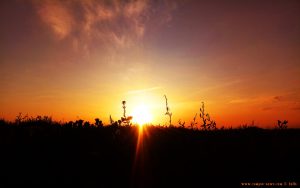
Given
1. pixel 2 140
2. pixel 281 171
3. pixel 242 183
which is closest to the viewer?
pixel 242 183

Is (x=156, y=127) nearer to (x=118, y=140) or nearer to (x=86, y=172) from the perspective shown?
(x=118, y=140)

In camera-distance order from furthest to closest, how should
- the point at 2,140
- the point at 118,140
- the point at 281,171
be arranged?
the point at 118,140
the point at 281,171
the point at 2,140

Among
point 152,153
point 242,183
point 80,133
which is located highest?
point 80,133

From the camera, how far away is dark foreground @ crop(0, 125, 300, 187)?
1012 centimetres

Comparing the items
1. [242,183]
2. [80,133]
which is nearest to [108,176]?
[80,133]

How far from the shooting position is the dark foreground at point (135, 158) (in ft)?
33.2

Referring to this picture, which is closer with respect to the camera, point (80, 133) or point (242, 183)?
point (242, 183)

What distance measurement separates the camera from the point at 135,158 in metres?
11.6

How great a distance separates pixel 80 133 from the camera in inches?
500

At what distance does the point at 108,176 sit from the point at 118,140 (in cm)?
240

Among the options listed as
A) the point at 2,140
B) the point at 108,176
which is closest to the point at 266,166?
the point at 108,176

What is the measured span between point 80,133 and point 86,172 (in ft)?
8.67

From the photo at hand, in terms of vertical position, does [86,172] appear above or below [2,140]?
below

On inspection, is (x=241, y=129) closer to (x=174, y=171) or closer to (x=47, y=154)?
(x=174, y=171)
